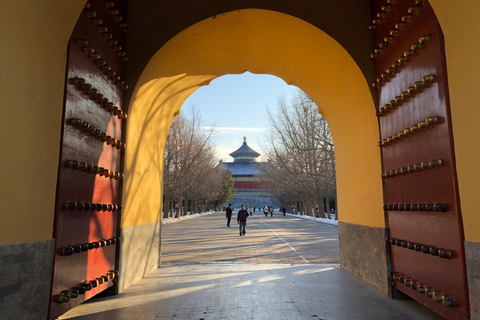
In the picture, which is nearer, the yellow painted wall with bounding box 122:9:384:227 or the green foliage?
the yellow painted wall with bounding box 122:9:384:227

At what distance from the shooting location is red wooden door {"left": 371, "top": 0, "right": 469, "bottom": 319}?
277 cm

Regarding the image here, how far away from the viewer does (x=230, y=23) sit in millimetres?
5043

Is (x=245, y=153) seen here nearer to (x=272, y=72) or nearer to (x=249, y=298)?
(x=272, y=72)

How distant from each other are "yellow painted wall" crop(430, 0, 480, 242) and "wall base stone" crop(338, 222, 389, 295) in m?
1.86

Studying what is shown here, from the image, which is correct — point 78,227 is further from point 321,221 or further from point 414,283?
point 321,221

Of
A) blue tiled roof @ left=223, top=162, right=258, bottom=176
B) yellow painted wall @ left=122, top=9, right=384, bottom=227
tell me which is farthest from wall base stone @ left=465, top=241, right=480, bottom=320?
blue tiled roof @ left=223, top=162, right=258, bottom=176

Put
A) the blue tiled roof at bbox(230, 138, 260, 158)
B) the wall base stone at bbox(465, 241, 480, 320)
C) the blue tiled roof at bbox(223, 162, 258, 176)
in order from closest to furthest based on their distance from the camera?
the wall base stone at bbox(465, 241, 480, 320)
the blue tiled roof at bbox(223, 162, 258, 176)
the blue tiled roof at bbox(230, 138, 260, 158)

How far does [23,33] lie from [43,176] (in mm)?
1091

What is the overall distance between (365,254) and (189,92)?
4332mm

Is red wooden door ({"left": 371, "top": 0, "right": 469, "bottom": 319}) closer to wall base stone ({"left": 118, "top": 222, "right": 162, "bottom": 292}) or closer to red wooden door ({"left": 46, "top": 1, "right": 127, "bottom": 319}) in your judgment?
red wooden door ({"left": 46, "top": 1, "right": 127, "bottom": 319})

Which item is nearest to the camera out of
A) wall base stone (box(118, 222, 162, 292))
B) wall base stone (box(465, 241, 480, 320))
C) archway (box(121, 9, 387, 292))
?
wall base stone (box(465, 241, 480, 320))

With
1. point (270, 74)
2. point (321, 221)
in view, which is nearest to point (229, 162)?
point (321, 221)

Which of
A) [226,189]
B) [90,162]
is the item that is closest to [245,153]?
[226,189]

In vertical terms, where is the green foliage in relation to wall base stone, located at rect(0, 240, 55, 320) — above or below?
above
